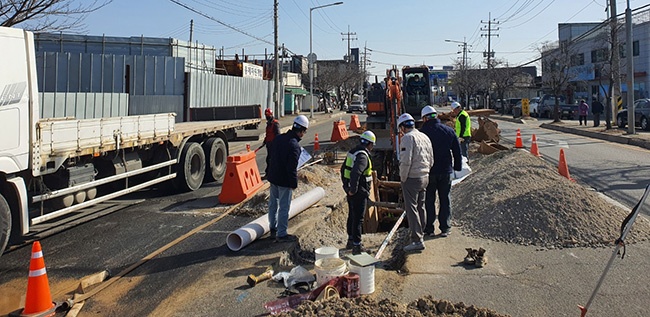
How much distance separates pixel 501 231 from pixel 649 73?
147ft

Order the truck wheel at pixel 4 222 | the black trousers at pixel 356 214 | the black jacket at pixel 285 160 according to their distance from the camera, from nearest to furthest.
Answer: the truck wheel at pixel 4 222, the black trousers at pixel 356 214, the black jacket at pixel 285 160

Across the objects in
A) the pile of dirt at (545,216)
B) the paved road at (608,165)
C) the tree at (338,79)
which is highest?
the tree at (338,79)

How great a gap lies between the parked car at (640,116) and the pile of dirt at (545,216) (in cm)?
2034

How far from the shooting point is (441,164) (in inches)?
280

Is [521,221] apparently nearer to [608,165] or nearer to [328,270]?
[328,270]

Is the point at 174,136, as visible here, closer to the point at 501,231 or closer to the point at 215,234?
the point at 215,234

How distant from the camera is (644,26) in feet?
144

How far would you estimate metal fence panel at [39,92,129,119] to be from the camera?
1786cm

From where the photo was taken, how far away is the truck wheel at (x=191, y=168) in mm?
11305

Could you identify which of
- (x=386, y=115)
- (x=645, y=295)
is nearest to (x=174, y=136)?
(x=645, y=295)

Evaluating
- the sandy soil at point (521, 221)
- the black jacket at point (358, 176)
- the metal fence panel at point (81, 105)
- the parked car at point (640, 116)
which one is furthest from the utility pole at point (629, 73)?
the metal fence panel at point (81, 105)

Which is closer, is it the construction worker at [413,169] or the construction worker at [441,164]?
the construction worker at [413,169]

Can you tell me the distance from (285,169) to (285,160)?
13cm

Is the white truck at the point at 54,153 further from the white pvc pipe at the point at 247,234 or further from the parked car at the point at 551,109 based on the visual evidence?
the parked car at the point at 551,109
